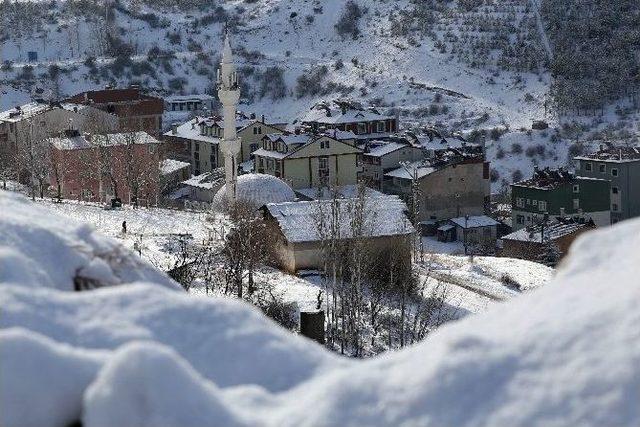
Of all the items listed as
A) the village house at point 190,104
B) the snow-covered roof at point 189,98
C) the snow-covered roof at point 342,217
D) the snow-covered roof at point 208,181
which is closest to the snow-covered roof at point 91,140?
the snow-covered roof at point 208,181

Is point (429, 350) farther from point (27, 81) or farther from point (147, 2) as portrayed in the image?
point (147, 2)

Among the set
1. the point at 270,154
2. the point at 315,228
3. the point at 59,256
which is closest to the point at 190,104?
the point at 270,154

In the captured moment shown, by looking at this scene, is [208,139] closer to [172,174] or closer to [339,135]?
[172,174]

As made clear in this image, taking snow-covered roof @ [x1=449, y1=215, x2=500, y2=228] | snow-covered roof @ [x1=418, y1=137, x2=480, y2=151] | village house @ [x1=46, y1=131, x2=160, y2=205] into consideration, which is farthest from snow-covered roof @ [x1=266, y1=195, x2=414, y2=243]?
snow-covered roof @ [x1=418, y1=137, x2=480, y2=151]

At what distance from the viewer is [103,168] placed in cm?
3706

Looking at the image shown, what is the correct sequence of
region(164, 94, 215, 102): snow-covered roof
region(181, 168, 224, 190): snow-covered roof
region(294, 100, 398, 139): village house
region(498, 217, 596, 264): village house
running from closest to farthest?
region(498, 217, 596, 264): village house < region(181, 168, 224, 190): snow-covered roof < region(294, 100, 398, 139): village house < region(164, 94, 215, 102): snow-covered roof

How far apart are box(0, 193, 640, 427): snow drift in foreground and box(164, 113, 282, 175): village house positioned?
4302 centimetres

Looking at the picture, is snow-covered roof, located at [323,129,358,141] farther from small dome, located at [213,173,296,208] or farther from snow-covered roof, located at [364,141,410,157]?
small dome, located at [213,173,296,208]

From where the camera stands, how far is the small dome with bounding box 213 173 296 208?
3281 centimetres

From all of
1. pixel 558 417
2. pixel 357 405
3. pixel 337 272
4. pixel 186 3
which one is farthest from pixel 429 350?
pixel 186 3

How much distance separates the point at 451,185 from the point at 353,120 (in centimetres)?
933

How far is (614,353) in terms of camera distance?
330cm

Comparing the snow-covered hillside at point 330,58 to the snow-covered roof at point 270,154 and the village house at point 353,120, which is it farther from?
the snow-covered roof at point 270,154

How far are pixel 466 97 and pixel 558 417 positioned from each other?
5945 cm
